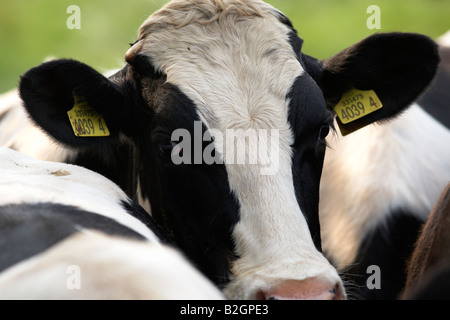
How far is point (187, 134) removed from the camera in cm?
314

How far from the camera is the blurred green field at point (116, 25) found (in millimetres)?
11469

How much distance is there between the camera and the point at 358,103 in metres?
3.83

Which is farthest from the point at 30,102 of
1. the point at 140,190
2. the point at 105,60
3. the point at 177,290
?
the point at 105,60

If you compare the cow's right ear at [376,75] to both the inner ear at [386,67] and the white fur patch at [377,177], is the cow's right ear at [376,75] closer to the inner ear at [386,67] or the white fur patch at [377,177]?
the inner ear at [386,67]

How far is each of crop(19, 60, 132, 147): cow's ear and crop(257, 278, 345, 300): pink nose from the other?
4.37 ft

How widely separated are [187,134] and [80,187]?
55 centimetres

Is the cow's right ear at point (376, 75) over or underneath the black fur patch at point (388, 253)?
over

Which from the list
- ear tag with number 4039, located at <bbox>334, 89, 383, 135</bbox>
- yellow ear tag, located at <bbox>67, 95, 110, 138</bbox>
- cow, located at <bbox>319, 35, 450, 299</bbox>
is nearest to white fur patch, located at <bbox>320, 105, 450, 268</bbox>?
cow, located at <bbox>319, 35, 450, 299</bbox>

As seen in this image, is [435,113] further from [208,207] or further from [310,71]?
[208,207]

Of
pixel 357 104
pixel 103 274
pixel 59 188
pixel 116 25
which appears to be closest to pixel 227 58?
pixel 357 104

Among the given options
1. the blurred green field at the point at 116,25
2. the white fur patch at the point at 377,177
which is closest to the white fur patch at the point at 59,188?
the white fur patch at the point at 377,177

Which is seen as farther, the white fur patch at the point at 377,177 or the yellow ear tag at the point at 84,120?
the white fur patch at the point at 377,177

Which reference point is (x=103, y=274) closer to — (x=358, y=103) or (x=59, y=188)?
(x=59, y=188)

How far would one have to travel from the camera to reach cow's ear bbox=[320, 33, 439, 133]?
371 centimetres
